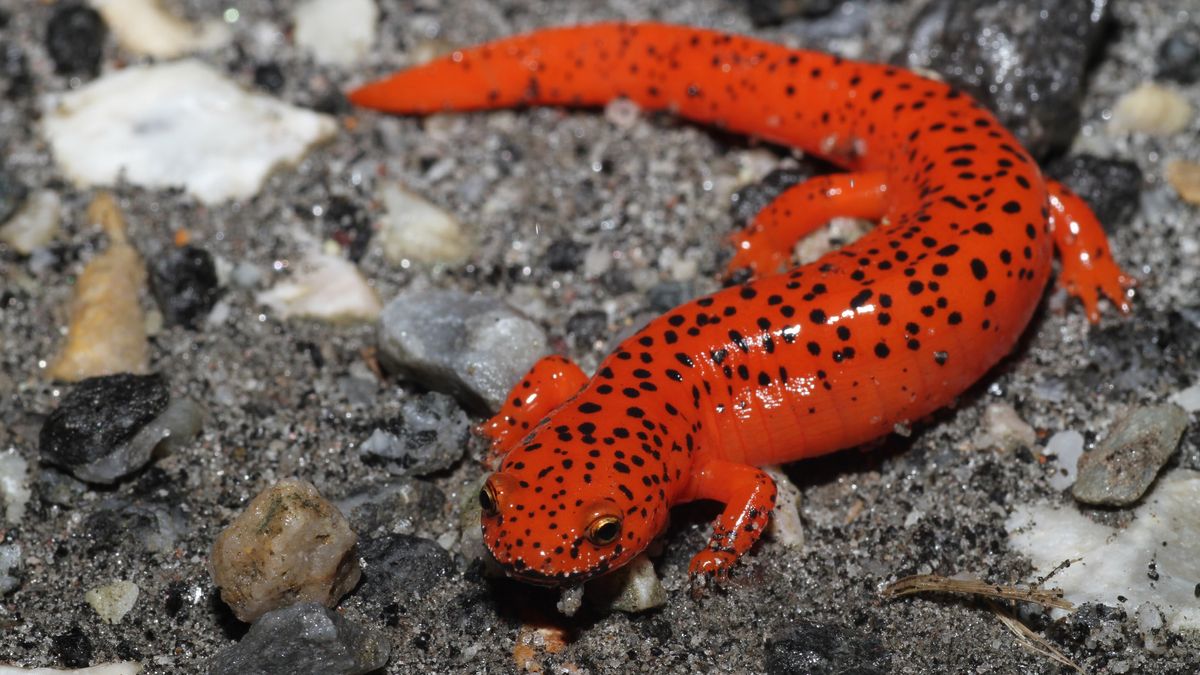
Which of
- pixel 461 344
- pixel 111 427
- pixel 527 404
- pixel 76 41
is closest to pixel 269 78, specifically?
pixel 76 41

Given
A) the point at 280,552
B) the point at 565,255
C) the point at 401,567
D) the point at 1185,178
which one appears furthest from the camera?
the point at 1185,178

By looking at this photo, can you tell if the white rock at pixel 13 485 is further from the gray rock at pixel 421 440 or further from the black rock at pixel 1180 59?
the black rock at pixel 1180 59

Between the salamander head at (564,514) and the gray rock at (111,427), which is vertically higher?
the salamander head at (564,514)

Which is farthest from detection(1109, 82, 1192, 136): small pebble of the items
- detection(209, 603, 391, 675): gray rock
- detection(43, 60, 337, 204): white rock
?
detection(209, 603, 391, 675): gray rock

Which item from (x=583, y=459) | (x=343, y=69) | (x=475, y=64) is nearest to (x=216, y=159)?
(x=343, y=69)

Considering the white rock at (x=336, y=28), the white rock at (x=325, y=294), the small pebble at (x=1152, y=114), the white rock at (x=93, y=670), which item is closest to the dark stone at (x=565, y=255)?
the white rock at (x=325, y=294)

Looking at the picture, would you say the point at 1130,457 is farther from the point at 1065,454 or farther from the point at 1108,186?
the point at 1108,186
